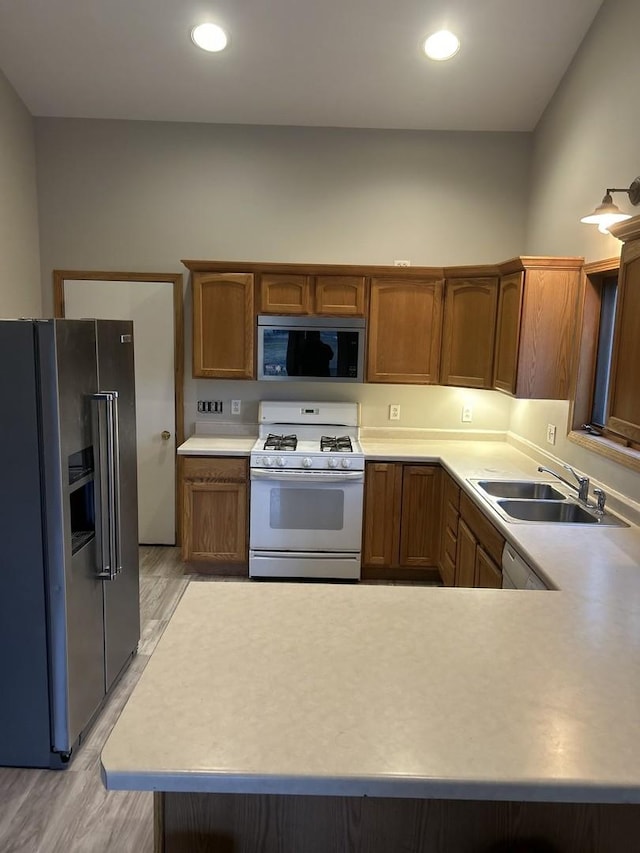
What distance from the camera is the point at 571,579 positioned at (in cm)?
191

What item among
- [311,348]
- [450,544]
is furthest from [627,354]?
[311,348]

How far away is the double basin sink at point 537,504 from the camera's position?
8.85ft

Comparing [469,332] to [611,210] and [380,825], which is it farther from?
[380,825]

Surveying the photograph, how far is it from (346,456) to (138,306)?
1859 millimetres

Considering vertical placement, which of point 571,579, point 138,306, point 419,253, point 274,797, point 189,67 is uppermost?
point 189,67

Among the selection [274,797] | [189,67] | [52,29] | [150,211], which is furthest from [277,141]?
[274,797]

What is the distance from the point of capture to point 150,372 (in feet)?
14.3

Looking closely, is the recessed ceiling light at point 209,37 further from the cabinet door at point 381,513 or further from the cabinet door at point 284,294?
the cabinet door at point 381,513

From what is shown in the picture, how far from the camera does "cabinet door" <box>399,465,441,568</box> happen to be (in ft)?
12.7

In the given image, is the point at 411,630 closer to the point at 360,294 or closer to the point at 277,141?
the point at 360,294

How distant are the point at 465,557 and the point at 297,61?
3017 mm

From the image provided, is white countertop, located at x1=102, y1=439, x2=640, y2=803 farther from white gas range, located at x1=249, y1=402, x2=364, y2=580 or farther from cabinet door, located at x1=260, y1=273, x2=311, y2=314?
Result: cabinet door, located at x1=260, y1=273, x2=311, y2=314

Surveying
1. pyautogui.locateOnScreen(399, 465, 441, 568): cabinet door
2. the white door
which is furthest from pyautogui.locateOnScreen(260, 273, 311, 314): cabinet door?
pyautogui.locateOnScreen(399, 465, 441, 568): cabinet door

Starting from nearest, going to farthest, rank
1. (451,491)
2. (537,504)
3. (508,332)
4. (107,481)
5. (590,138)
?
(107,481) → (537,504) → (590,138) → (508,332) → (451,491)
